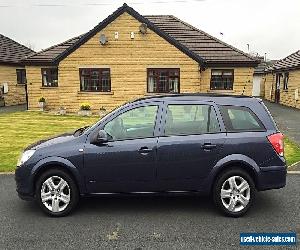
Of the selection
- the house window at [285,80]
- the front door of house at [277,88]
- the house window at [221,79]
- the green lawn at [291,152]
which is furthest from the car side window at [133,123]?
the front door of house at [277,88]

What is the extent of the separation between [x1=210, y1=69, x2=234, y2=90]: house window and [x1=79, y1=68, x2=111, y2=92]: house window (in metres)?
6.33

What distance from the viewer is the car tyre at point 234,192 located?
14.7 ft

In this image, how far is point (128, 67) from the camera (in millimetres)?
17594

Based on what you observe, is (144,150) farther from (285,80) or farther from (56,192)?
(285,80)

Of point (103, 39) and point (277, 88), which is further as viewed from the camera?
point (277, 88)

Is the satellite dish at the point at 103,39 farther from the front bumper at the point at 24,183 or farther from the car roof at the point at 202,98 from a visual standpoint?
the front bumper at the point at 24,183

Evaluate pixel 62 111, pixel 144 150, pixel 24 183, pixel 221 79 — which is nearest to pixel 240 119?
pixel 144 150

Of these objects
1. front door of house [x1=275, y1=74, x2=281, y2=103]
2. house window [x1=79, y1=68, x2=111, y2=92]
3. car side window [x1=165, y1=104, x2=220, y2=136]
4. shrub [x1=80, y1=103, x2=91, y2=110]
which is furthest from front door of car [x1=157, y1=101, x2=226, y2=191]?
front door of house [x1=275, y1=74, x2=281, y2=103]

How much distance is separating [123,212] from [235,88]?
49.7 feet

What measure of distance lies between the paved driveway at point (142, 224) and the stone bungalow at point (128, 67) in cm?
1295

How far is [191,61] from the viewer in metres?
17.3

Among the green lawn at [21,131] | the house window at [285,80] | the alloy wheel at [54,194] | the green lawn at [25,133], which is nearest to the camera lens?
the alloy wheel at [54,194]

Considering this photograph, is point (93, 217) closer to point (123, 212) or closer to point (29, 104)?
point (123, 212)

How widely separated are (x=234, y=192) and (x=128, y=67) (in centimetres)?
1404
